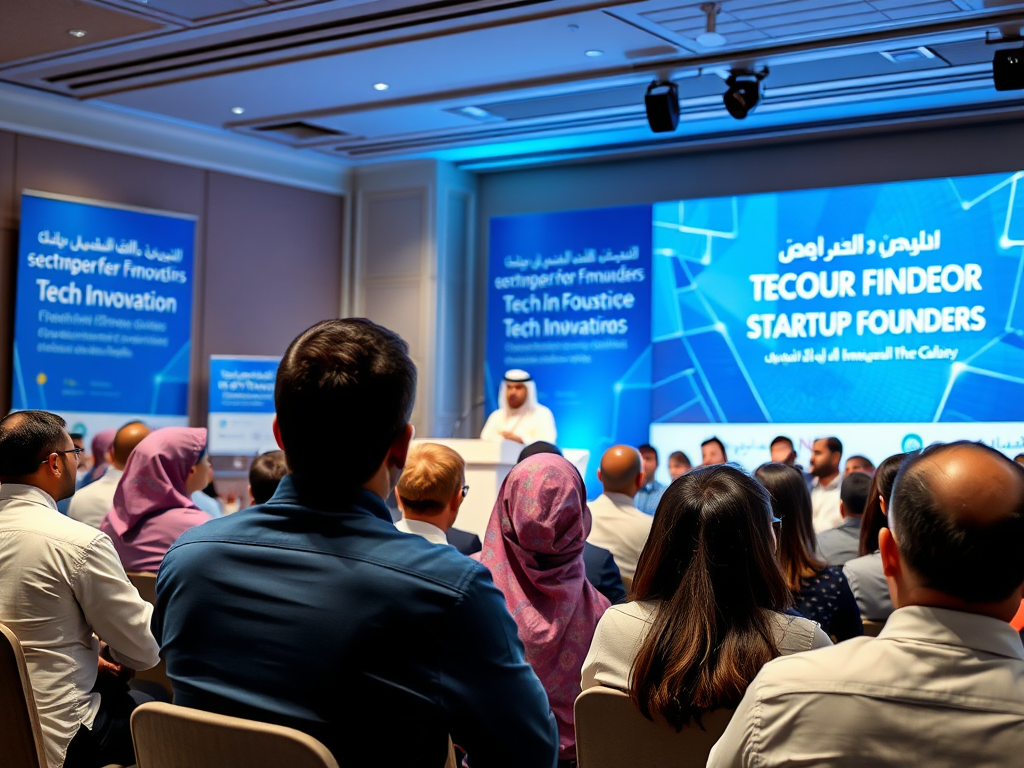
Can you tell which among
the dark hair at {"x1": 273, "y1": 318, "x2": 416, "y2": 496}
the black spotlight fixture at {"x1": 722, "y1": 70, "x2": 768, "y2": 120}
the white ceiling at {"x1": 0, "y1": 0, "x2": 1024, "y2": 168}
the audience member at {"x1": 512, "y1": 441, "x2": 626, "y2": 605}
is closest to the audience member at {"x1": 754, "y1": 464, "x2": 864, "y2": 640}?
the audience member at {"x1": 512, "y1": 441, "x2": 626, "y2": 605}

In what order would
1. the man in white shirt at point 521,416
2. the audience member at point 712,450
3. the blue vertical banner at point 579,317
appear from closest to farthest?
1. the audience member at point 712,450
2. the man in white shirt at point 521,416
3. the blue vertical banner at point 579,317

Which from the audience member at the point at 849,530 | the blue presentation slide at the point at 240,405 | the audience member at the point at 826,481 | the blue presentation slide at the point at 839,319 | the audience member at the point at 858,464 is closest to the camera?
the audience member at the point at 849,530

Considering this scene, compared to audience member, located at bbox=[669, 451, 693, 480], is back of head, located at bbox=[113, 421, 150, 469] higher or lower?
higher

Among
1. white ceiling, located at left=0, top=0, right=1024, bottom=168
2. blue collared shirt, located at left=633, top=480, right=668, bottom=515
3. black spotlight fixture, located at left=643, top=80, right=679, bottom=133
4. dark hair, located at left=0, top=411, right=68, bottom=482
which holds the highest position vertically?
white ceiling, located at left=0, top=0, right=1024, bottom=168

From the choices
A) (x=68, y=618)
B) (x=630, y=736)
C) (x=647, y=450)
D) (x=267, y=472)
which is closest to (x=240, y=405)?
(x=647, y=450)

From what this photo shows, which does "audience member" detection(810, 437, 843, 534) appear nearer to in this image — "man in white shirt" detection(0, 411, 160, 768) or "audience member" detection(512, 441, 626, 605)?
"audience member" detection(512, 441, 626, 605)

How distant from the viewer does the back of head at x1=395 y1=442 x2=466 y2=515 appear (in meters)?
2.95

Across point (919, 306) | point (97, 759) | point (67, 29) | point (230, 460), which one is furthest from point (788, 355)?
point (97, 759)

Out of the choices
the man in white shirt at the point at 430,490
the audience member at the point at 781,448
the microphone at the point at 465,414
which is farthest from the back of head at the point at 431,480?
the microphone at the point at 465,414

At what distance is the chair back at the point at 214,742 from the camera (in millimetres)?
1227

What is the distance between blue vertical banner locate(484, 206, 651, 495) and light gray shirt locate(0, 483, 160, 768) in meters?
6.70

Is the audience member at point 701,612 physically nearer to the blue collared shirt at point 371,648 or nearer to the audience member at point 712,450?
the blue collared shirt at point 371,648

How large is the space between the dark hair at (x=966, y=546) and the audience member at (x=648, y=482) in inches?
266

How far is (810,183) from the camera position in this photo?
333 inches
